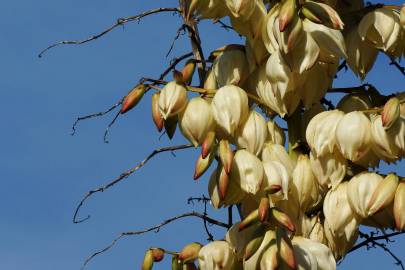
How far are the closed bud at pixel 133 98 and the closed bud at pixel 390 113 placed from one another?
59cm

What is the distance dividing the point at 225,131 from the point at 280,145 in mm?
177

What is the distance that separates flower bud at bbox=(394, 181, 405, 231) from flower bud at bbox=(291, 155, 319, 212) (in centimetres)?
25

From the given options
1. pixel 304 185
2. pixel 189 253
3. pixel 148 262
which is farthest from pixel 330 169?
pixel 148 262

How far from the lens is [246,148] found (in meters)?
2.64

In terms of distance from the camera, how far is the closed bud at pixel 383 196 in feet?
8.22

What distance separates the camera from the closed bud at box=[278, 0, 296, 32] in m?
2.50

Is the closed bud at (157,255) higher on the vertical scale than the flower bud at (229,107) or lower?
lower

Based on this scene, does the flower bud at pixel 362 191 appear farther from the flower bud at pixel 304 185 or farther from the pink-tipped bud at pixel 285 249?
the pink-tipped bud at pixel 285 249

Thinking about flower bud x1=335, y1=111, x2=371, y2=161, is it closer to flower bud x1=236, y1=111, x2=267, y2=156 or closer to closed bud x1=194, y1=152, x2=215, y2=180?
flower bud x1=236, y1=111, x2=267, y2=156

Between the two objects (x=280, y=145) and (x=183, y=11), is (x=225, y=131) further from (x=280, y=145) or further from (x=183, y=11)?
(x=183, y=11)

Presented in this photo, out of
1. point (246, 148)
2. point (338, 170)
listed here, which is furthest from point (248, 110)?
A: point (338, 170)

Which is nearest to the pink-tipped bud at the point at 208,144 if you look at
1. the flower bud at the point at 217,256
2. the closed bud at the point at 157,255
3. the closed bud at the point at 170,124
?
the closed bud at the point at 170,124

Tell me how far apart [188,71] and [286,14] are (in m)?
0.36

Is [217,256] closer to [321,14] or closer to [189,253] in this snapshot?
[189,253]
